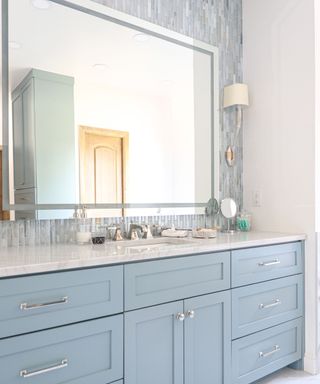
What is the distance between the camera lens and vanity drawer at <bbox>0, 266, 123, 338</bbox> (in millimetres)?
1204

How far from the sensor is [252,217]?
2.70 meters

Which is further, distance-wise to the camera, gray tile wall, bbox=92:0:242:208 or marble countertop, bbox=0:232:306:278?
gray tile wall, bbox=92:0:242:208

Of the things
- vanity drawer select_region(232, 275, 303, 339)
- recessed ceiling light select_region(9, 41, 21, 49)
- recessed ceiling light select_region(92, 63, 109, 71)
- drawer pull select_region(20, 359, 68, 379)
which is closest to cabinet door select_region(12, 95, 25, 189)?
recessed ceiling light select_region(9, 41, 21, 49)

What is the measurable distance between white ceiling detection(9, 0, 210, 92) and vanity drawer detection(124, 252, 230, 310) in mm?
1065

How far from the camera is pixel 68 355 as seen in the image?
4.35 ft

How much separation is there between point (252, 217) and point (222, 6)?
1.55 m

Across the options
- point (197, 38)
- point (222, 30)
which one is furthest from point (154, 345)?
point (222, 30)

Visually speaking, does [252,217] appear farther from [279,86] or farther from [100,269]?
[100,269]

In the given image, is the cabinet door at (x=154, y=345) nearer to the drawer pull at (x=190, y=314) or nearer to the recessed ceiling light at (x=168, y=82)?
the drawer pull at (x=190, y=314)

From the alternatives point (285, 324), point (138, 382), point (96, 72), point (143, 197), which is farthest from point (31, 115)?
point (285, 324)

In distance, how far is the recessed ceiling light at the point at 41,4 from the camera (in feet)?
5.98

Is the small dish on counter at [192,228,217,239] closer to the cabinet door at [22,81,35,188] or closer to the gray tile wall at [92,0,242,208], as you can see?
the gray tile wall at [92,0,242,208]

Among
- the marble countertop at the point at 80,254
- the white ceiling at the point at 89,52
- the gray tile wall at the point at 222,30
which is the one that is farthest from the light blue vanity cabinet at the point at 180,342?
the white ceiling at the point at 89,52

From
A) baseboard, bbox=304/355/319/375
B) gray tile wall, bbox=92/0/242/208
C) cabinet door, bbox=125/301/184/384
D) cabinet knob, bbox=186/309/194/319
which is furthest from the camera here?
gray tile wall, bbox=92/0/242/208
